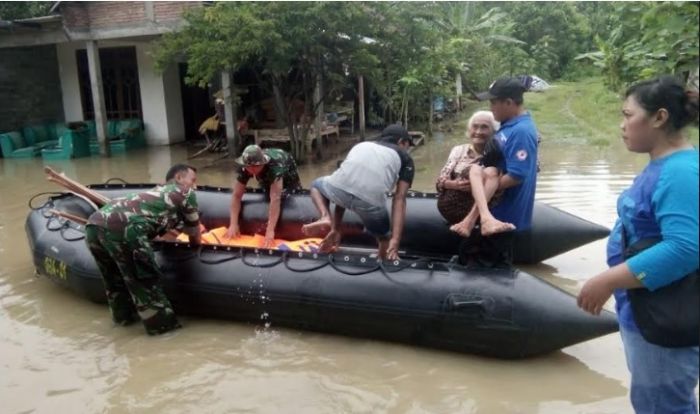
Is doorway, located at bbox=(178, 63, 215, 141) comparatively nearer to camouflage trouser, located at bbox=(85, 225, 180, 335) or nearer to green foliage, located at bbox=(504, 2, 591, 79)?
camouflage trouser, located at bbox=(85, 225, 180, 335)

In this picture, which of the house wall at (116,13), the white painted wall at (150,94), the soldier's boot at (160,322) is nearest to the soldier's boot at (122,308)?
the soldier's boot at (160,322)

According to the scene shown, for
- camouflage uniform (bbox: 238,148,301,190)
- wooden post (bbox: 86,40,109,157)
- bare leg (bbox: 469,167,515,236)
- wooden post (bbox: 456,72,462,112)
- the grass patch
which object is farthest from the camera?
wooden post (bbox: 456,72,462,112)

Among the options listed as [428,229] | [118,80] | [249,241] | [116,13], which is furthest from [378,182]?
[118,80]

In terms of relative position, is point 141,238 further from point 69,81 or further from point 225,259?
point 69,81

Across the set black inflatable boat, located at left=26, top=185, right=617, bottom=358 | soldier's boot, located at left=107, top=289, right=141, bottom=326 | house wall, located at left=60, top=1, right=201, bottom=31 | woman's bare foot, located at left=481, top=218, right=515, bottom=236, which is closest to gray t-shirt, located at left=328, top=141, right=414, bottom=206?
black inflatable boat, located at left=26, top=185, right=617, bottom=358

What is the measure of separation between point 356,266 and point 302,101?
861 cm

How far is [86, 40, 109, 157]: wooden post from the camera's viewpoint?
519 inches

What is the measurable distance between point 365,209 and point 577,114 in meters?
17.0

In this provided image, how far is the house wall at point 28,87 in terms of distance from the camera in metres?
14.5

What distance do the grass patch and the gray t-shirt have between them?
8.78m

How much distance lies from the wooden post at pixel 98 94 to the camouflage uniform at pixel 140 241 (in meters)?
9.92

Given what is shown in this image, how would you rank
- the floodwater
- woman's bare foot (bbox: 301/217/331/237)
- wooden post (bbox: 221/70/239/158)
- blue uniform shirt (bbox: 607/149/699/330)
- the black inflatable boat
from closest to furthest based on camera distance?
1. blue uniform shirt (bbox: 607/149/699/330)
2. the floodwater
3. the black inflatable boat
4. woman's bare foot (bbox: 301/217/331/237)
5. wooden post (bbox: 221/70/239/158)

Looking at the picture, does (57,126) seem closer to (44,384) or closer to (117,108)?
(117,108)

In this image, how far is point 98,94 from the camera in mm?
13375
